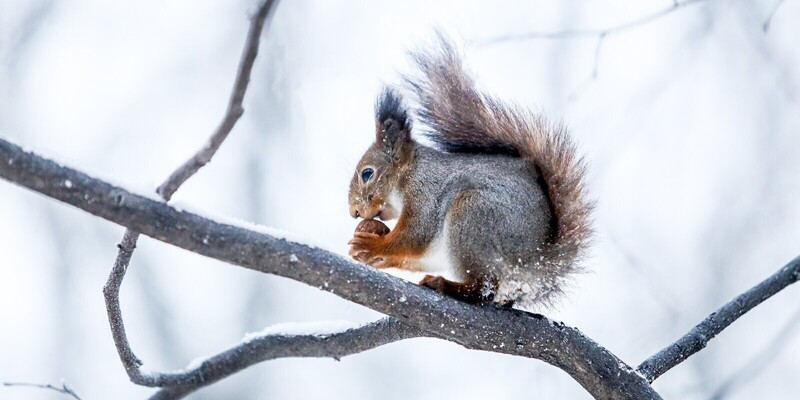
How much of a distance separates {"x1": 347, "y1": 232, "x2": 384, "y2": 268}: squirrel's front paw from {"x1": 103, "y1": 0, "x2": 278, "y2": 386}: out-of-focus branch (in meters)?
0.62

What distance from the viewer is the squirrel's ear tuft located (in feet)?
6.97

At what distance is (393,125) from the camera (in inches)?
83.5

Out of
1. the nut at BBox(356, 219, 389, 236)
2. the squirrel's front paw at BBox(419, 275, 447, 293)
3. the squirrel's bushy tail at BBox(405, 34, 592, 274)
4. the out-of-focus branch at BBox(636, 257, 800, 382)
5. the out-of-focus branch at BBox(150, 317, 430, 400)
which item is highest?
the squirrel's bushy tail at BBox(405, 34, 592, 274)


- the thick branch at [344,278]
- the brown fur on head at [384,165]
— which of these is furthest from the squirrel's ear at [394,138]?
the thick branch at [344,278]

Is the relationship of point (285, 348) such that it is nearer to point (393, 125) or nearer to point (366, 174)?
point (366, 174)

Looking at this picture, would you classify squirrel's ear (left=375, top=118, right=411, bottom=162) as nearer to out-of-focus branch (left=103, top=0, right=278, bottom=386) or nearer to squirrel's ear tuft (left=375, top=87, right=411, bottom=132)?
squirrel's ear tuft (left=375, top=87, right=411, bottom=132)

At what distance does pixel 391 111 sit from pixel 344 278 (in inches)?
38.9

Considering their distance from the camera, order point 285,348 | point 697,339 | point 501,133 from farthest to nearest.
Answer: point 501,133 → point 697,339 → point 285,348

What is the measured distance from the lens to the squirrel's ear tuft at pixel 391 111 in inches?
83.6

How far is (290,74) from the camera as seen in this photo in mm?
3801

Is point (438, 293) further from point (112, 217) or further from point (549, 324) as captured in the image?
point (112, 217)

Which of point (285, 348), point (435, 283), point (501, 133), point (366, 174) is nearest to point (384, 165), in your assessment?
point (366, 174)

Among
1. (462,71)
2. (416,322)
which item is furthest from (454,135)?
(416,322)

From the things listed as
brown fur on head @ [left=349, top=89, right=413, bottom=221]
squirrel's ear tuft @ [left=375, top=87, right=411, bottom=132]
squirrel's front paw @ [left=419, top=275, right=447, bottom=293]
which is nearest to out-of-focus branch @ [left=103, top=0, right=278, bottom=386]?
squirrel's front paw @ [left=419, top=275, right=447, bottom=293]
